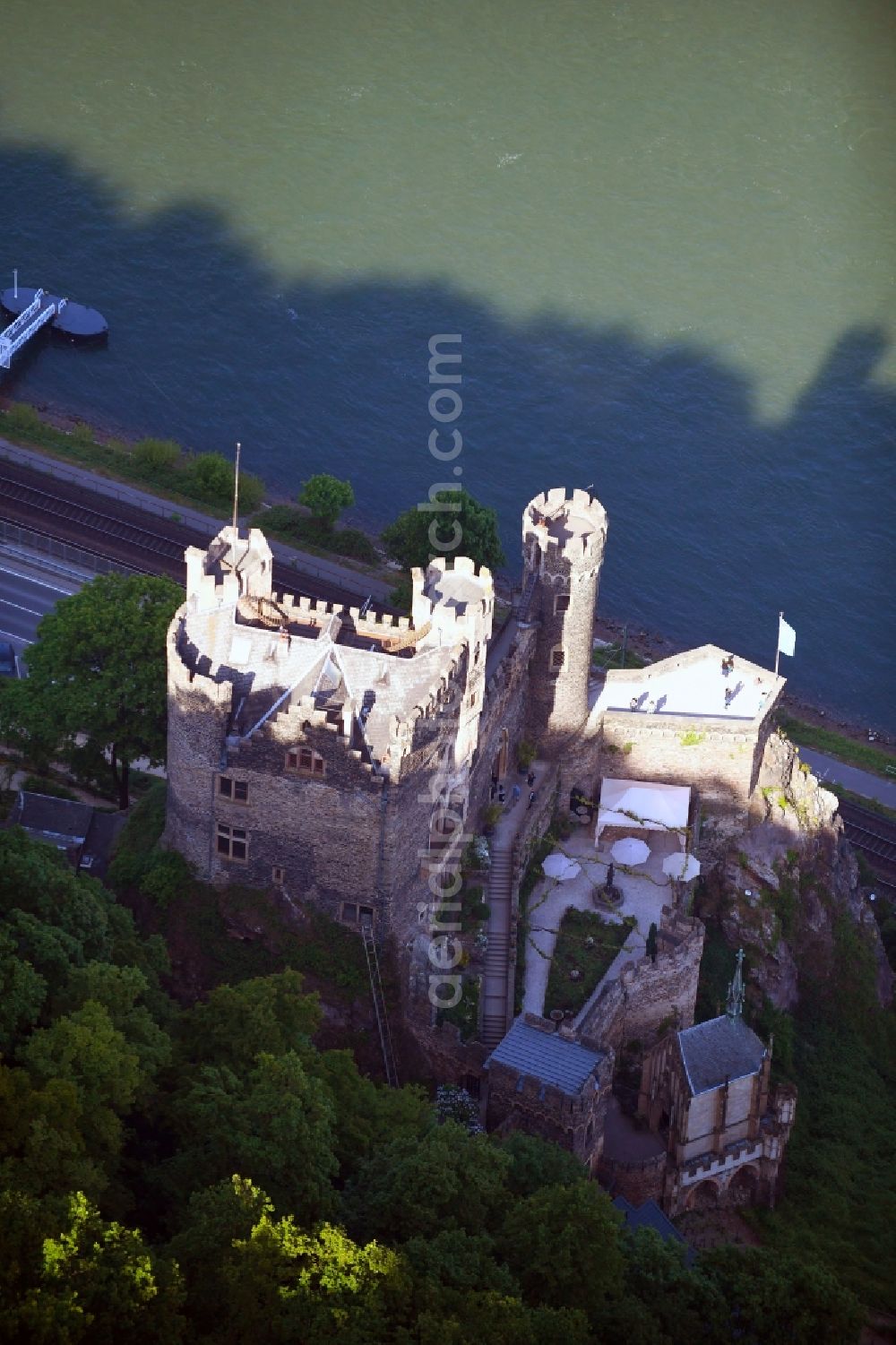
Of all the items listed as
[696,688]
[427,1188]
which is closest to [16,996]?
[427,1188]

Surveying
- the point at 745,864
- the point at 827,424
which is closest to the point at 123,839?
the point at 745,864

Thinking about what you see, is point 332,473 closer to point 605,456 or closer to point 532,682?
point 605,456

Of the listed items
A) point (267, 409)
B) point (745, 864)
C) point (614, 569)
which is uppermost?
point (267, 409)

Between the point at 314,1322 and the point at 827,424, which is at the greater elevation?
the point at 827,424

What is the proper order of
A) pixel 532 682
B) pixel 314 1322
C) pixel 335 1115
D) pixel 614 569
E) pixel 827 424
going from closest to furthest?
1. pixel 314 1322
2. pixel 335 1115
3. pixel 532 682
4. pixel 614 569
5. pixel 827 424

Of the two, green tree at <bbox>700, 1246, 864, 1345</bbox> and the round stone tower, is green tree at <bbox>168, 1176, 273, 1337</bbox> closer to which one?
green tree at <bbox>700, 1246, 864, 1345</bbox>

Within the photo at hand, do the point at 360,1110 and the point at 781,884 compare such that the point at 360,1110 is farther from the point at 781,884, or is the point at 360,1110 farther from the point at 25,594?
the point at 25,594
